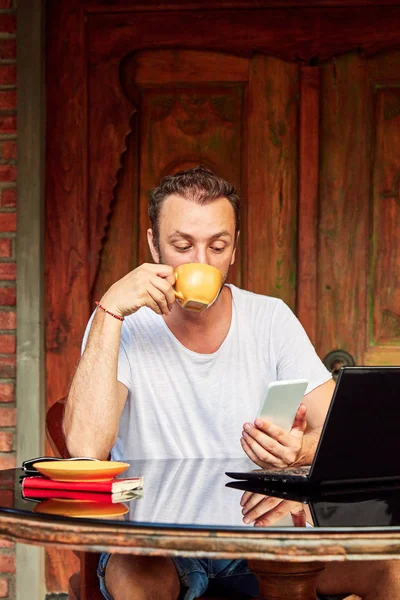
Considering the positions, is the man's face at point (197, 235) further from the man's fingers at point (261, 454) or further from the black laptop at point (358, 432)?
the black laptop at point (358, 432)

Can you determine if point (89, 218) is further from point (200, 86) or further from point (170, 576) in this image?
point (170, 576)

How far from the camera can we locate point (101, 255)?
3.73 m

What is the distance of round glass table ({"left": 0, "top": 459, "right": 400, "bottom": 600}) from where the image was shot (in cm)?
138

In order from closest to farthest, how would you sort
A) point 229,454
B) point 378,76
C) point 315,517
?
1. point 315,517
2. point 229,454
3. point 378,76

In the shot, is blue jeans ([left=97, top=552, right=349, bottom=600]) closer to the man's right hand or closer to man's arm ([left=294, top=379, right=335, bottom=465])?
man's arm ([left=294, top=379, right=335, bottom=465])

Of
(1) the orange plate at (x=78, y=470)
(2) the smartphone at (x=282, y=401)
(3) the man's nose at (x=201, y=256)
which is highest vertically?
(3) the man's nose at (x=201, y=256)

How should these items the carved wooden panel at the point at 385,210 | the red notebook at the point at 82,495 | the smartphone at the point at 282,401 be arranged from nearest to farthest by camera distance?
the red notebook at the point at 82,495 < the smartphone at the point at 282,401 < the carved wooden panel at the point at 385,210

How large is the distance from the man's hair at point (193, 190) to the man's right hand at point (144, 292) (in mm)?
275

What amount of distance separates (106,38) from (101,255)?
819 mm

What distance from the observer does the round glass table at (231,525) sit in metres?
1.38

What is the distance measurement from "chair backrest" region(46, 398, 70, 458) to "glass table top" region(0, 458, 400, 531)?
480mm

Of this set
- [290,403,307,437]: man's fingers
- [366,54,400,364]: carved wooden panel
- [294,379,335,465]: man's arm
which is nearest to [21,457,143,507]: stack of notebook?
[290,403,307,437]: man's fingers

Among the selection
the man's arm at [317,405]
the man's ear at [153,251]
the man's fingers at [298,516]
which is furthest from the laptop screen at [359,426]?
the man's ear at [153,251]

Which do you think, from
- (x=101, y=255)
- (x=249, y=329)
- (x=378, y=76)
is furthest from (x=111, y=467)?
(x=378, y=76)
